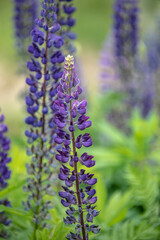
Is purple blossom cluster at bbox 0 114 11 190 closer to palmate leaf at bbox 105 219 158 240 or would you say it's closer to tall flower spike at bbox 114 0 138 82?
palmate leaf at bbox 105 219 158 240

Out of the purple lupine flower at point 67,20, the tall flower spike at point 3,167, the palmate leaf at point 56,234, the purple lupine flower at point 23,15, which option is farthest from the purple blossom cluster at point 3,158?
the purple lupine flower at point 23,15

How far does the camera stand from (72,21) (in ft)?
7.63

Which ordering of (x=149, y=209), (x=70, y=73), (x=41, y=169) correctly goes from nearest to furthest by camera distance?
(x=70, y=73) < (x=41, y=169) < (x=149, y=209)

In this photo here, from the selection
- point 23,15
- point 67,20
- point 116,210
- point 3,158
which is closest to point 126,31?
point 23,15

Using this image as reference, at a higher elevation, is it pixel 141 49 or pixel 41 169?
pixel 141 49

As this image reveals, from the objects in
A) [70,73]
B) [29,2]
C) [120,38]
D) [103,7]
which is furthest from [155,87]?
[103,7]

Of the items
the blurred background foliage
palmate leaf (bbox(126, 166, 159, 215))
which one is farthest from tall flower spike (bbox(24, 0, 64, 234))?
palmate leaf (bbox(126, 166, 159, 215))

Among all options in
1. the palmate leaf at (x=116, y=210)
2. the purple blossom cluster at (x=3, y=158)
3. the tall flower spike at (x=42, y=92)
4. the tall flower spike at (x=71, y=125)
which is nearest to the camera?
the tall flower spike at (x=71, y=125)

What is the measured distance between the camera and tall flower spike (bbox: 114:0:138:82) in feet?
12.0

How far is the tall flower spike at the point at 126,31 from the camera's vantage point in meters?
3.67

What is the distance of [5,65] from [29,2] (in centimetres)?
705

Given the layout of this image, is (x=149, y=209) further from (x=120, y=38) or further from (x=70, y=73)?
(x=120, y=38)

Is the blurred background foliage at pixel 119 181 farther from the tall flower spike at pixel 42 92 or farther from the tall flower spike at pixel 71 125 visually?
the tall flower spike at pixel 71 125

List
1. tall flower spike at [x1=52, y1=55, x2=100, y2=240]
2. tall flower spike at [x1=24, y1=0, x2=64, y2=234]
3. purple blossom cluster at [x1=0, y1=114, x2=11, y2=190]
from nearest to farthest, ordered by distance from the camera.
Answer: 1. tall flower spike at [x1=52, y1=55, x2=100, y2=240]
2. tall flower spike at [x1=24, y1=0, x2=64, y2=234]
3. purple blossom cluster at [x1=0, y1=114, x2=11, y2=190]
